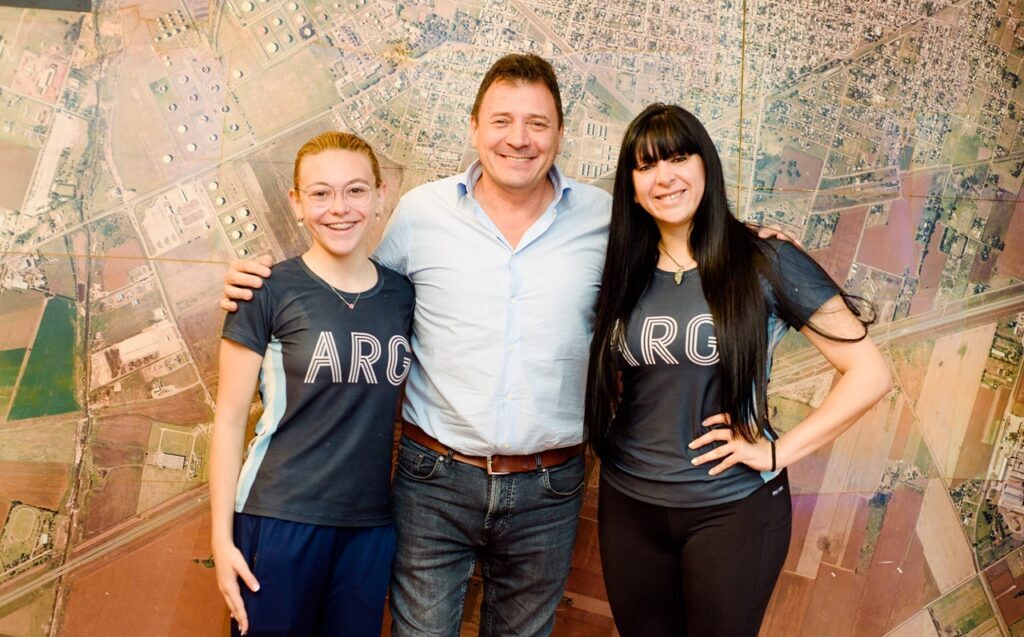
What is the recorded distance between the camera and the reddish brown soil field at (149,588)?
2.36 metres

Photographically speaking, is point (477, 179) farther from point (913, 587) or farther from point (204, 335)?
point (913, 587)

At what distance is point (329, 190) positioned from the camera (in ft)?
5.77

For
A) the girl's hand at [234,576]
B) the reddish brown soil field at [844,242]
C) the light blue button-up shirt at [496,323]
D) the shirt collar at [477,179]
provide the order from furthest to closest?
the reddish brown soil field at [844,242]
the shirt collar at [477,179]
the light blue button-up shirt at [496,323]
the girl's hand at [234,576]

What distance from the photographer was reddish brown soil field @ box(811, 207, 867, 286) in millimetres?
2504

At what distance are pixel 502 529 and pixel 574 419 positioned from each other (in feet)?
1.14

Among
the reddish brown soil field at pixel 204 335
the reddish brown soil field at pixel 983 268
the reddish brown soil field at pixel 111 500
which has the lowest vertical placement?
the reddish brown soil field at pixel 111 500

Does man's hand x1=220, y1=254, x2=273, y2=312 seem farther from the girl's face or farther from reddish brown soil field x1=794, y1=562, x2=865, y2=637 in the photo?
reddish brown soil field x1=794, y1=562, x2=865, y2=637

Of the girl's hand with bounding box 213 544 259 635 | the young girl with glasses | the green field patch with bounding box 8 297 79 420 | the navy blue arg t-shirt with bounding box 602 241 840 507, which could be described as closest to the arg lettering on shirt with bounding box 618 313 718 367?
the navy blue arg t-shirt with bounding box 602 241 840 507

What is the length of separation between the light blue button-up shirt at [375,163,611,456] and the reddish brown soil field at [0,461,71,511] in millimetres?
1179

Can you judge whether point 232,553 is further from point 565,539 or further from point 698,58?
point 698,58

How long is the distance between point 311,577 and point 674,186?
1.24 metres

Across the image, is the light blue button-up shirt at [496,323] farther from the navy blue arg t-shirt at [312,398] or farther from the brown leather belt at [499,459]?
the navy blue arg t-shirt at [312,398]

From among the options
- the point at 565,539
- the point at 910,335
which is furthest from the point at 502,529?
the point at 910,335

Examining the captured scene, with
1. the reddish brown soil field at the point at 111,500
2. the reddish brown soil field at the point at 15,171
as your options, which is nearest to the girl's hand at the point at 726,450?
the reddish brown soil field at the point at 111,500
